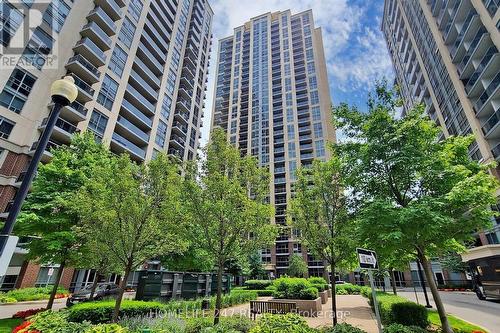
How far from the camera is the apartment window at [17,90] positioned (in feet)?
83.0

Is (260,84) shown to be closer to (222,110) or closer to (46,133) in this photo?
(222,110)

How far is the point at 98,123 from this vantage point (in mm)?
33500

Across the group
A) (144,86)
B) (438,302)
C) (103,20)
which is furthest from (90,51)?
(438,302)

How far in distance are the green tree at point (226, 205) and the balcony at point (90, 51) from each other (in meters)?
31.3

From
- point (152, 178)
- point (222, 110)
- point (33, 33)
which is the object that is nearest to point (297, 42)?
point (222, 110)

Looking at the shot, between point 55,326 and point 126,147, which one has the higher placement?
point 126,147

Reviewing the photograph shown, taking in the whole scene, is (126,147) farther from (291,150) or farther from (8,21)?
(291,150)

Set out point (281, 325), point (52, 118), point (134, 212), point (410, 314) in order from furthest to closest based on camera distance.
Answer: point (134, 212) < point (410, 314) < point (281, 325) < point (52, 118)

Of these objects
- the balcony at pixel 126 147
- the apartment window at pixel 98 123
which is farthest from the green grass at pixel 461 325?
the apartment window at pixel 98 123

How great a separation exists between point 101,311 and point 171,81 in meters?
45.9

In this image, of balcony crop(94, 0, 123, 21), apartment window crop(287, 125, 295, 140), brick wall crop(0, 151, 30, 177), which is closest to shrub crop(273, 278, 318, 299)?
brick wall crop(0, 151, 30, 177)

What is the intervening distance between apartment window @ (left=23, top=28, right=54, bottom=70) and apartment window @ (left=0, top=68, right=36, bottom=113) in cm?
170

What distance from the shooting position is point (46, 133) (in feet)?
17.7

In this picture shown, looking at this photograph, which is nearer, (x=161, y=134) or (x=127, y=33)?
(x=127, y=33)
